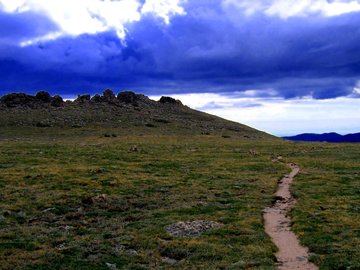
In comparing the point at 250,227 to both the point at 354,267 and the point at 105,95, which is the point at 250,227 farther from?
the point at 105,95

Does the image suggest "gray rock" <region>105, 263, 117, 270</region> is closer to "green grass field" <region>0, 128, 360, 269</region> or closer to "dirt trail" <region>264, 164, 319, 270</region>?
"green grass field" <region>0, 128, 360, 269</region>

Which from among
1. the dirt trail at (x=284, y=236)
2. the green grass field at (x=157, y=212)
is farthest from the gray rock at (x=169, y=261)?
the dirt trail at (x=284, y=236)

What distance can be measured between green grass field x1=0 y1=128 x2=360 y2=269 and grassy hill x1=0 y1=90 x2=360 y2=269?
53 millimetres

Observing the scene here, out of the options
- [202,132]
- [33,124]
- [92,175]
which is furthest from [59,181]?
[202,132]

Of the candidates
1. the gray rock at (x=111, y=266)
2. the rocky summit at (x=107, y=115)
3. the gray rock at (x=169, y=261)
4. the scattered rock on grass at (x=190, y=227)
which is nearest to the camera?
the gray rock at (x=111, y=266)

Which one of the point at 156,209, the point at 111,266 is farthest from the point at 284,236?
the point at 156,209

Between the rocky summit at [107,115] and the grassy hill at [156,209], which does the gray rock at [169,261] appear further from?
the rocky summit at [107,115]

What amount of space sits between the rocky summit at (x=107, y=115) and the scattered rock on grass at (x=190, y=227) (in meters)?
84.5

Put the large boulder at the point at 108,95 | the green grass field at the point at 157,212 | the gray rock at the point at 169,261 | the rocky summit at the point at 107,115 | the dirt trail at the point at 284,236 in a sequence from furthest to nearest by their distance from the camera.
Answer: the large boulder at the point at 108,95
the rocky summit at the point at 107,115
the green grass field at the point at 157,212
the gray rock at the point at 169,261
the dirt trail at the point at 284,236

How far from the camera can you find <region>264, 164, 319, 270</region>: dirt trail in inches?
722

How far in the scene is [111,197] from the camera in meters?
32.2

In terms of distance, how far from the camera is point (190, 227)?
24047 millimetres

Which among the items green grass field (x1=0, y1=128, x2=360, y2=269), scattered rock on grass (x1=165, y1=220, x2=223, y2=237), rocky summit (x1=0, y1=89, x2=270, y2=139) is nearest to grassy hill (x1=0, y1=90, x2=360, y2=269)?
green grass field (x1=0, y1=128, x2=360, y2=269)

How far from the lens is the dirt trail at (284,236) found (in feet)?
60.2
